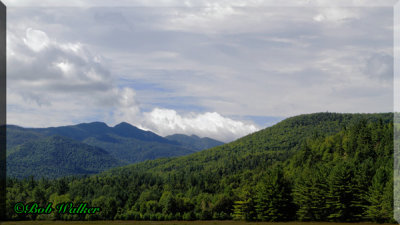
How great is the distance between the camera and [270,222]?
6044 centimetres

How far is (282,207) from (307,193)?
5.20 m

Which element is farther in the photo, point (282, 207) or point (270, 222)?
point (282, 207)

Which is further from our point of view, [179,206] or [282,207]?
[179,206]

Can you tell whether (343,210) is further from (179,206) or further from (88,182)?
(88,182)

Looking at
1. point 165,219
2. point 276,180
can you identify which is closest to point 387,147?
point 276,180

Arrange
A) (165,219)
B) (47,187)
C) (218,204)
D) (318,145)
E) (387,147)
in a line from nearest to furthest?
(165,219) < (218,204) < (387,147) < (47,187) < (318,145)

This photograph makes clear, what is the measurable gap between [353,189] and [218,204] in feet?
112

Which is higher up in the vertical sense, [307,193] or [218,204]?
[307,193]

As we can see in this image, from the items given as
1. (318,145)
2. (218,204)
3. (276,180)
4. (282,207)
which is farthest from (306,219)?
(318,145)

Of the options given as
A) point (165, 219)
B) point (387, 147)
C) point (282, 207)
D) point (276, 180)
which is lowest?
point (165, 219)

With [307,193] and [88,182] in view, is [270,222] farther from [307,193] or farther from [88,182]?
[88,182]

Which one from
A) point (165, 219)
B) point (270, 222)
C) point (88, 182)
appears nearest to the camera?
point (270, 222)

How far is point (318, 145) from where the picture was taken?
142m

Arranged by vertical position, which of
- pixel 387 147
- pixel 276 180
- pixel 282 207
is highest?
pixel 387 147
